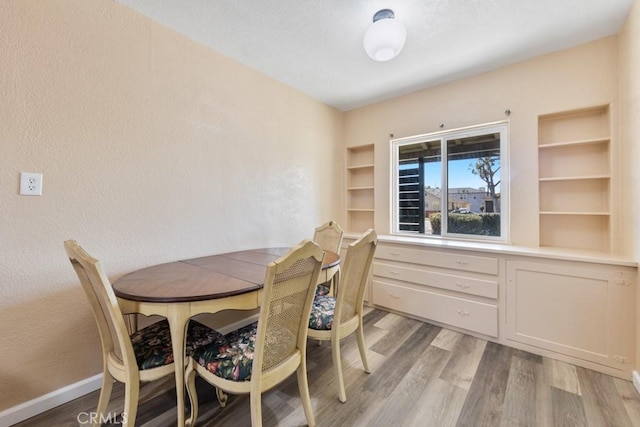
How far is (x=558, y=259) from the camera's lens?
6.50 feet

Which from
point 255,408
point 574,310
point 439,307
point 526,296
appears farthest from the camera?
point 439,307

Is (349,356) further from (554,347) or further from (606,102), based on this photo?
(606,102)

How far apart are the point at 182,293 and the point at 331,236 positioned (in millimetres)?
1559

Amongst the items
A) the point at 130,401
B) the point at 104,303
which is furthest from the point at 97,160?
the point at 130,401

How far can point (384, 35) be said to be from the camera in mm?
1709

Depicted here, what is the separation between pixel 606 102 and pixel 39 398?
4323 mm

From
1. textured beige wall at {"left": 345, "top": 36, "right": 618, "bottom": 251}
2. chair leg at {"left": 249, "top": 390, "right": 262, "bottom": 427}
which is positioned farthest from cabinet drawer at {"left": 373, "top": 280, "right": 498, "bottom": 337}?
chair leg at {"left": 249, "top": 390, "right": 262, "bottom": 427}

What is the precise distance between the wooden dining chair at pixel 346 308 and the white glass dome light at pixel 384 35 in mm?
1214

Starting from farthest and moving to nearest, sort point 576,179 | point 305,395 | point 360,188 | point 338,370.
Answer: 1. point 360,188
2. point 576,179
3. point 338,370
4. point 305,395

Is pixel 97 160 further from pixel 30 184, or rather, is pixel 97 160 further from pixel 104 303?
pixel 104 303

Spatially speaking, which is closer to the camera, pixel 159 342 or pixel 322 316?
pixel 159 342

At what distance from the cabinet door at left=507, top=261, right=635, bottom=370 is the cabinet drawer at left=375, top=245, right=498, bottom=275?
159mm

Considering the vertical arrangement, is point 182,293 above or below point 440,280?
above

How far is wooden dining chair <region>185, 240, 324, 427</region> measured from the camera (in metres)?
1.14
